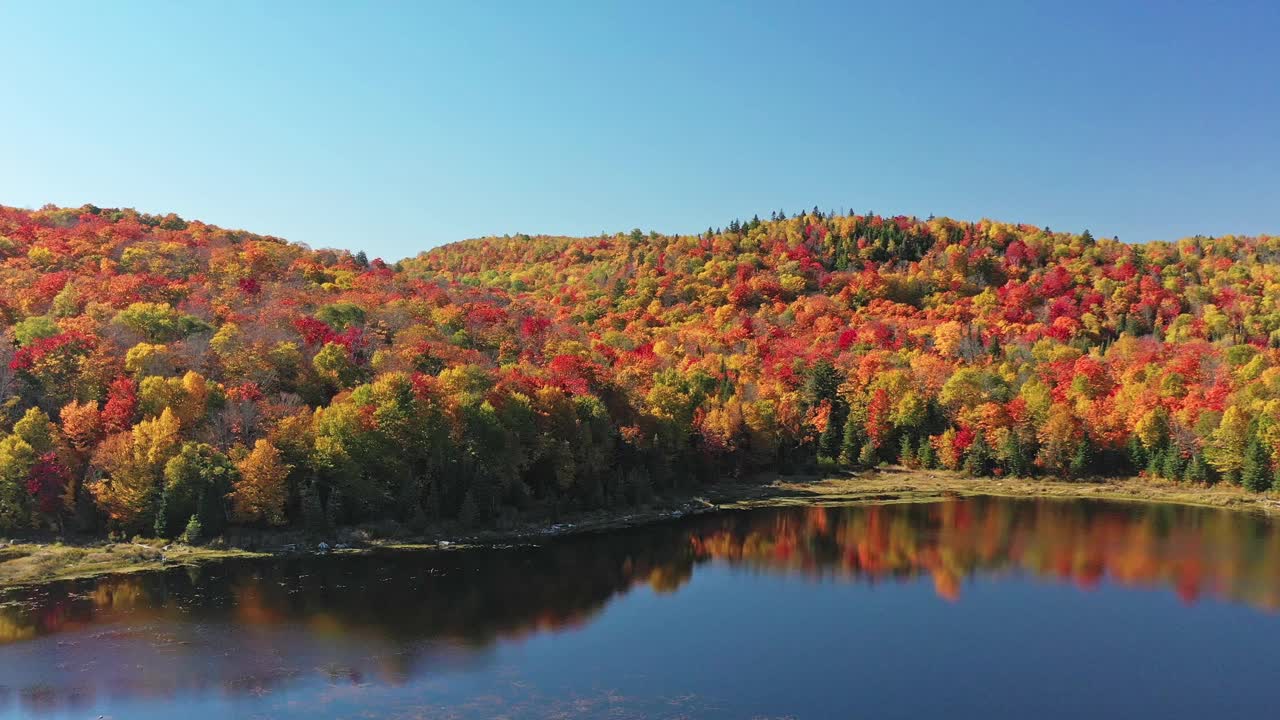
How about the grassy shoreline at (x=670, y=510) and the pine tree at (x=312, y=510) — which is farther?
the pine tree at (x=312, y=510)

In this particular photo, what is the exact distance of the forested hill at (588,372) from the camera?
57.5 meters

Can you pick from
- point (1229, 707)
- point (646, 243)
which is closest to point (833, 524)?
point (1229, 707)

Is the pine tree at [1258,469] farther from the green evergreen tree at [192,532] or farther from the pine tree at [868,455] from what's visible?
the green evergreen tree at [192,532]

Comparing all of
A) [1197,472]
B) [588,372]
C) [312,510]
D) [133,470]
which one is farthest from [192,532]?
[1197,472]

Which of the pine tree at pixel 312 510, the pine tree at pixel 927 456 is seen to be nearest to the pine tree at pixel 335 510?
the pine tree at pixel 312 510

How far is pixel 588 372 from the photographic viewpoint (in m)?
83.9

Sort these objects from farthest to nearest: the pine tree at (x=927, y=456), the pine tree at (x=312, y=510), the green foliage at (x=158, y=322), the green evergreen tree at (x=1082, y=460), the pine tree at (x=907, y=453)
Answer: the pine tree at (x=907, y=453) < the pine tree at (x=927, y=456) < the green evergreen tree at (x=1082, y=460) < the green foliage at (x=158, y=322) < the pine tree at (x=312, y=510)

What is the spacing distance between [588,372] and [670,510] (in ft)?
52.6

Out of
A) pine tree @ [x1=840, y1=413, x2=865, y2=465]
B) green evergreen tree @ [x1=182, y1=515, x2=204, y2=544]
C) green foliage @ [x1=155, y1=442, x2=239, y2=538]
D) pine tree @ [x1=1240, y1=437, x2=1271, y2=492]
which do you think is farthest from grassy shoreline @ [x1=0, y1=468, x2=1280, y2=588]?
pine tree @ [x1=840, y1=413, x2=865, y2=465]

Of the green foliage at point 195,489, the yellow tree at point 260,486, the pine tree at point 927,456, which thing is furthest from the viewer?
the pine tree at point 927,456

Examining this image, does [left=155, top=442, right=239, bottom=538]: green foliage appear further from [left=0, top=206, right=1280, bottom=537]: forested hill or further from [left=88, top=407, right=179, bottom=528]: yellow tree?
[left=88, top=407, right=179, bottom=528]: yellow tree

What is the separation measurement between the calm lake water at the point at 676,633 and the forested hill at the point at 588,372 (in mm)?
8054

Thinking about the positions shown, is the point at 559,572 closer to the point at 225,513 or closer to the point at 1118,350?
the point at 225,513

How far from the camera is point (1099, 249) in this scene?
6344 inches
